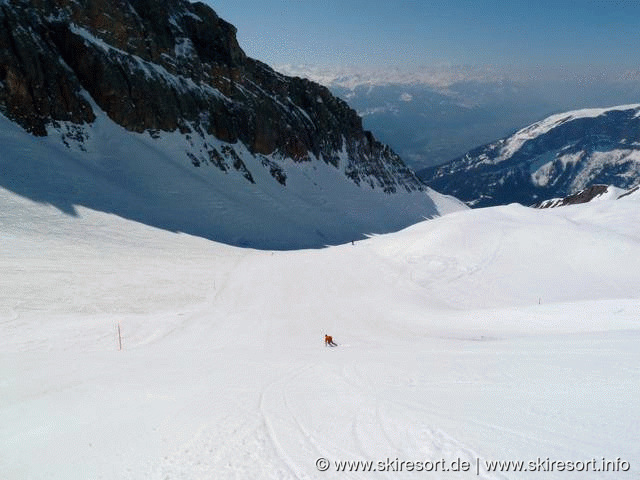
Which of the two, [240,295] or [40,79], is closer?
[240,295]

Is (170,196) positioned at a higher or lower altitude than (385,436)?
higher

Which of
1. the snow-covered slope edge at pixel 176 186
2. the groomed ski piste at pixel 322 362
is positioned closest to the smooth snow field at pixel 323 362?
the groomed ski piste at pixel 322 362

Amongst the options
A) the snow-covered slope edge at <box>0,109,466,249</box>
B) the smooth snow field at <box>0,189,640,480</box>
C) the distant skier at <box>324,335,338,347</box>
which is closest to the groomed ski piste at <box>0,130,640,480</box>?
the smooth snow field at <box>0,189,640,480</box>

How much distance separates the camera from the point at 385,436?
6.73 meters

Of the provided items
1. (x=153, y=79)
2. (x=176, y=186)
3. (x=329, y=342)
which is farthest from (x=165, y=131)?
(x=329, y=342)

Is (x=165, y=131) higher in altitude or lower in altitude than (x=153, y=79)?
lower

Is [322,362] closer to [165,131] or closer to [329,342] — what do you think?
[329,342]

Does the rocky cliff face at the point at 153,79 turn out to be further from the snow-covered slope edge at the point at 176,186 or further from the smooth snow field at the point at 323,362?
the smooth snow field at the point at 323,362

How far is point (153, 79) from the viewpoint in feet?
204

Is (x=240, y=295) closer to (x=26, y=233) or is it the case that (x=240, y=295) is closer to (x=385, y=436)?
(x=26, y=233)

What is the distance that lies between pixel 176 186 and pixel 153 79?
63.6ft

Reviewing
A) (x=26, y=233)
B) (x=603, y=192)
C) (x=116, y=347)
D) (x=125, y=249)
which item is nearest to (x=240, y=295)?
(x=116, y=347)

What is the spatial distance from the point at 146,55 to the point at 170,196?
2591 centimetres

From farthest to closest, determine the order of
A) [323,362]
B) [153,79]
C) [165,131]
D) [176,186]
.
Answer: [153,79]
[165,131]
[176,186]
[323,362]
